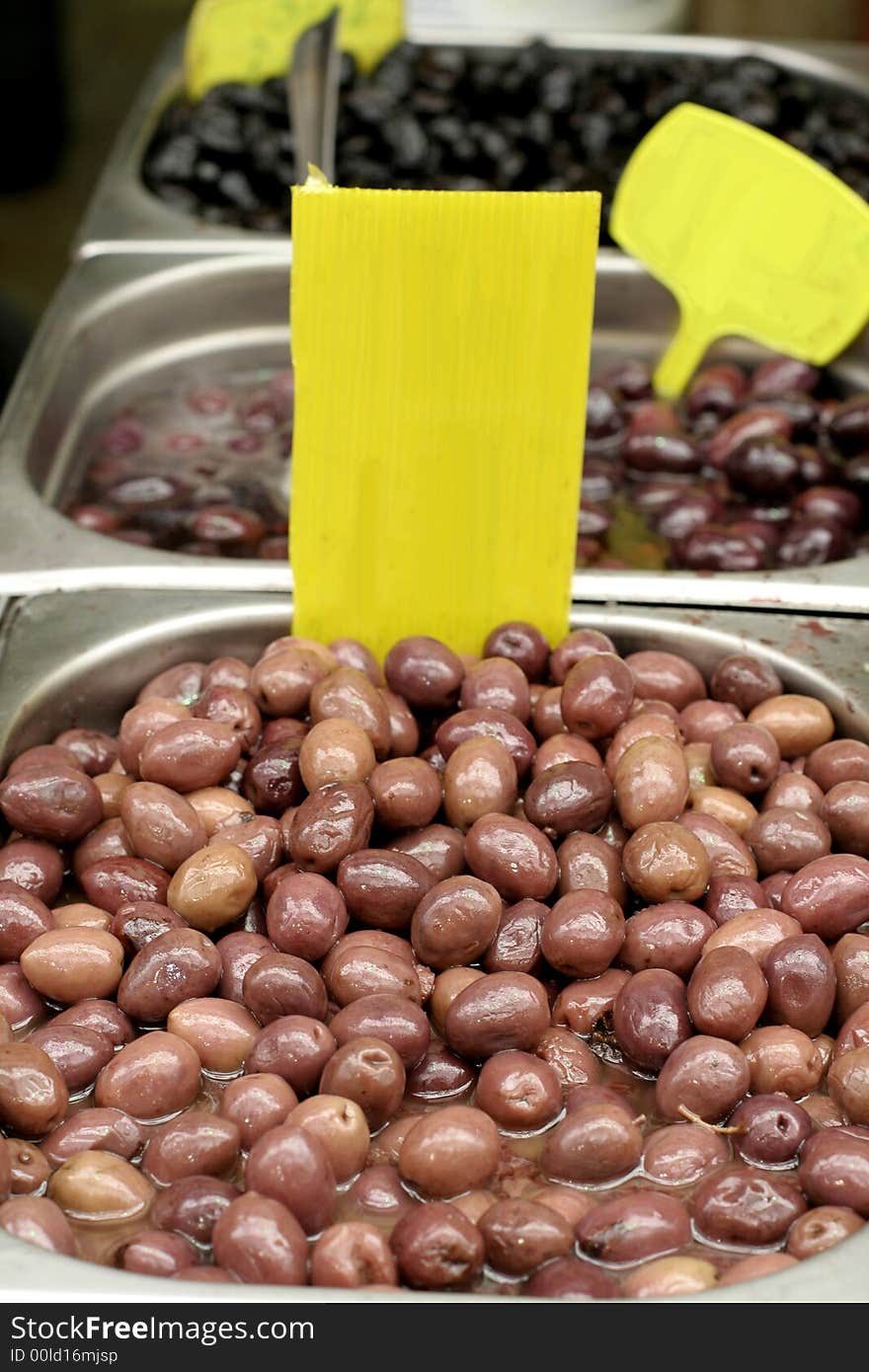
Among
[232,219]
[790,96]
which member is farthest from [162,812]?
[790,96]

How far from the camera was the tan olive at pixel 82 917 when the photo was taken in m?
1.38

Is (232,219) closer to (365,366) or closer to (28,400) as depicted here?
(28,400)

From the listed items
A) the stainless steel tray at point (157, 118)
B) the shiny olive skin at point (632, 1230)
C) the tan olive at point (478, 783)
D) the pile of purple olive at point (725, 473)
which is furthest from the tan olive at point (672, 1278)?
the stainless steel tray at point (157, 118)

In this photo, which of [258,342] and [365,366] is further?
[258,342]

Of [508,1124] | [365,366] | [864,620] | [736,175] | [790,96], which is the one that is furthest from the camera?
[790,96]

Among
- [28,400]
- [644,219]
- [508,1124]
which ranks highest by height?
[644,219]

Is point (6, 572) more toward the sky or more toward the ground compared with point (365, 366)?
more toward the ground

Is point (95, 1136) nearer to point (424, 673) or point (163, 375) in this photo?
point (424, 673)

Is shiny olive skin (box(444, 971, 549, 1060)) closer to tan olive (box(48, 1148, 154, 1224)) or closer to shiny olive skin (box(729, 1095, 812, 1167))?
shiny olive skin (box(729, 1095, 812, 1167))

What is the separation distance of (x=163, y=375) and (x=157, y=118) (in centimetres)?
78

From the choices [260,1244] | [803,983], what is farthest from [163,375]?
[260,1244]

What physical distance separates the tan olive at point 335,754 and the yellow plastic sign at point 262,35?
69.6 inches
